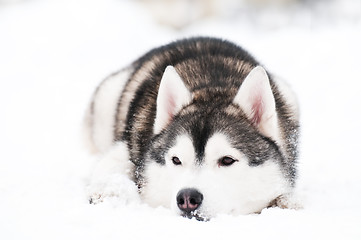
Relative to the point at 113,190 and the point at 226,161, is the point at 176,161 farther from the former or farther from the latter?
the point at 113,190

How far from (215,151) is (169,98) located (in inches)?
26.7

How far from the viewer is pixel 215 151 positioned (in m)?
3.20

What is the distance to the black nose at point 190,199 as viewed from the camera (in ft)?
9.90

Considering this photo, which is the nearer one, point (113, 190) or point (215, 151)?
point (215, 151)

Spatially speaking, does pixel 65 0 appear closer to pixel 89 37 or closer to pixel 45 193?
pixel 89 37

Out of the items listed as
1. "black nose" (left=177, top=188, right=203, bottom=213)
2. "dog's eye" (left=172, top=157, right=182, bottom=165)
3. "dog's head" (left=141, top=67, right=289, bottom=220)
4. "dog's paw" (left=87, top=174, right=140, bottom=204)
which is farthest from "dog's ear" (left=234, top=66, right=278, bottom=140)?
"dog's paw" (left=87, top=174, right=140, bottom=204)

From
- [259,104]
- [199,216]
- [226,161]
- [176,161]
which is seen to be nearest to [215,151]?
[226,161]

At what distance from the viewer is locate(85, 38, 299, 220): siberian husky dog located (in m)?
3.20

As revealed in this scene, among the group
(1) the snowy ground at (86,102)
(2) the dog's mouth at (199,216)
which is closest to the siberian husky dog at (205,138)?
(2) the dog's mouth at (199,216)

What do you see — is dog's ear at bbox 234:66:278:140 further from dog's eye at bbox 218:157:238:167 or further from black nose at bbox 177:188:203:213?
black nose at bbox 177:188:203:213

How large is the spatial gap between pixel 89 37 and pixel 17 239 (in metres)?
12.0

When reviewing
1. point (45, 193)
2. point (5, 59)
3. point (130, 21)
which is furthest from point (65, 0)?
point (45, 193)

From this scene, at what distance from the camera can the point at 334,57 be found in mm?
9680

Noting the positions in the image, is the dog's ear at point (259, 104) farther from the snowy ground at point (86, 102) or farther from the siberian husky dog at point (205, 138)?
the snowy ground at point (86, 102)
